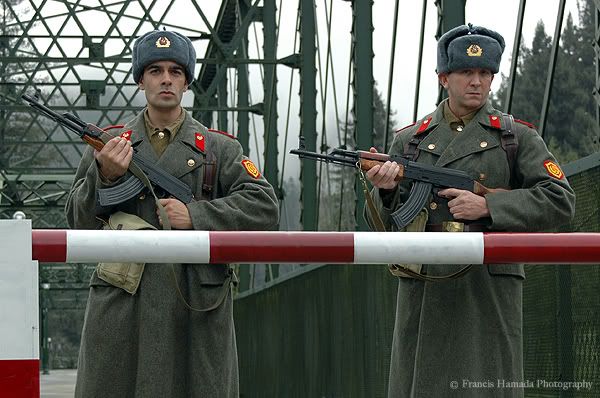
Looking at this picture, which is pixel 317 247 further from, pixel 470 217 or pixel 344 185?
pixel 344 185

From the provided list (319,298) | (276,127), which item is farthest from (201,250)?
(276,127)

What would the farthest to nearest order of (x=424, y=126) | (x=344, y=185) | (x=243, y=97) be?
(x=243, y=97) → (x=344, y=185) → (x=424, y=126)

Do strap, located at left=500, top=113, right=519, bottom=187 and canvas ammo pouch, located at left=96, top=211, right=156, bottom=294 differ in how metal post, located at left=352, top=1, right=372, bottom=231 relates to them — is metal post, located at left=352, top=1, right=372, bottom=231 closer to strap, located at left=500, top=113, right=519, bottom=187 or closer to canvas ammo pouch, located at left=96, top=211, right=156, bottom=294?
strap, located at left=500, top=113, right=519, bottom=187

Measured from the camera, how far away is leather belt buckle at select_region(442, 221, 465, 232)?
5230mm

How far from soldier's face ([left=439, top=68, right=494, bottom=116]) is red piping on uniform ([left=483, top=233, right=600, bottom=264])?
3.73 ft

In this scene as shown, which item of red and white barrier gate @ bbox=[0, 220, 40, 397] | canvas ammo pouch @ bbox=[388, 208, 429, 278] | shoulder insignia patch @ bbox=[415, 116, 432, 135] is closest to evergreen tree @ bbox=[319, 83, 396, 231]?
shoulder insignia patch @ bbox=[415, 116, 432, 135]

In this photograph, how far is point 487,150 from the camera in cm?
538

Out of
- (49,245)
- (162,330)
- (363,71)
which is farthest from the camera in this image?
(363,71)

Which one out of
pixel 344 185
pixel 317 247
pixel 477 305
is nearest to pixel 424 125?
pixel 477 305

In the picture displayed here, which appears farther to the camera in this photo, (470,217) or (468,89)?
(468,89)

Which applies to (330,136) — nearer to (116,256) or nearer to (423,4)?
(423,4)

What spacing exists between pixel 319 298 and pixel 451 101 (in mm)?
7439

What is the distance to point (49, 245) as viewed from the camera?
4.04m

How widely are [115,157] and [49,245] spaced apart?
3.75 feet
